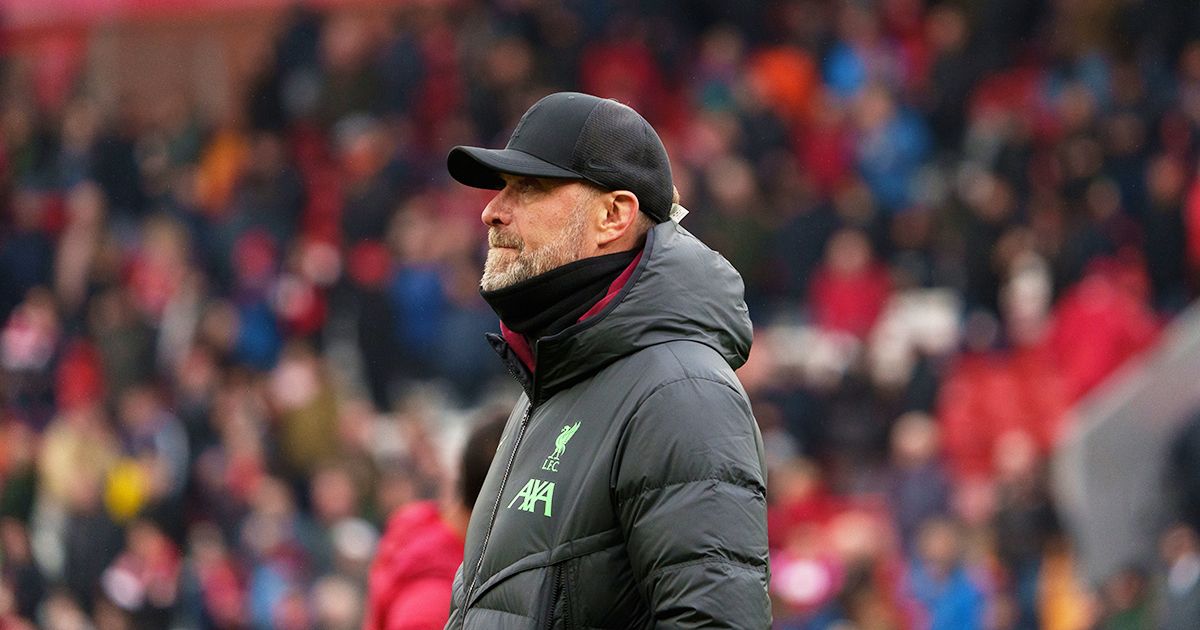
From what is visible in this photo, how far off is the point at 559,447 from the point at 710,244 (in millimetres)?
9838

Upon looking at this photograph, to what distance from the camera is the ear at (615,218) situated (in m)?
2.77

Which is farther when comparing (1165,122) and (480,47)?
(480,47)

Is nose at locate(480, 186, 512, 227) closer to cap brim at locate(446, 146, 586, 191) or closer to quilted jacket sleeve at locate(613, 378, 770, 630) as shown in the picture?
cap brim at locate(446, 146, 586, 191)

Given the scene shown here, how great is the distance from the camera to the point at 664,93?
1538cm

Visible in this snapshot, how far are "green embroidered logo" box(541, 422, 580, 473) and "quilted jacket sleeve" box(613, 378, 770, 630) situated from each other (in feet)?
0.39

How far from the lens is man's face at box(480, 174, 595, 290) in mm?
2762

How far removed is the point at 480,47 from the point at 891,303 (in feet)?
18.6

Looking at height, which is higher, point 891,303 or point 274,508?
point 891,303

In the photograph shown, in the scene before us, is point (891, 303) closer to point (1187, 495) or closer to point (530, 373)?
point (1187, 495)

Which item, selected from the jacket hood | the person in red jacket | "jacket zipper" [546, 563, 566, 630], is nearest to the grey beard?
the jacket hood

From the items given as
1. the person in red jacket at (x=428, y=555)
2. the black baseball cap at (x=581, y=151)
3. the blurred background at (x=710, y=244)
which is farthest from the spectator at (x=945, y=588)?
the black baseball cap at (x=581, y=151)

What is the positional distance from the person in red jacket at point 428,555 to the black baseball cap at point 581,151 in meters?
1.05

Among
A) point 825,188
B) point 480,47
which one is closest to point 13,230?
point 480,47

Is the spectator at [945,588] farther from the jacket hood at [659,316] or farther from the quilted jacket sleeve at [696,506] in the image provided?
the quilted jacket sleeve at [696,506]
